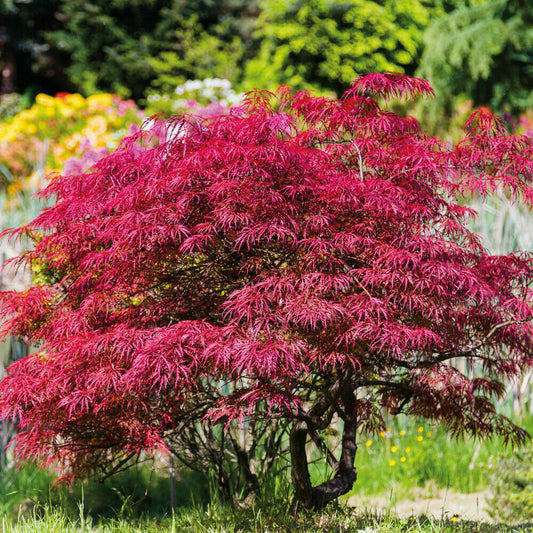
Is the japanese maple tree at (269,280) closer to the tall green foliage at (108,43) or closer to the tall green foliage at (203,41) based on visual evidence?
the tall green foliage at (203,41)

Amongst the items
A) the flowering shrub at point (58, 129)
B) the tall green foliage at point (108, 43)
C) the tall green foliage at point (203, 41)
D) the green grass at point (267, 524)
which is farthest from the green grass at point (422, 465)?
the tall green foliage at point (108, 43)

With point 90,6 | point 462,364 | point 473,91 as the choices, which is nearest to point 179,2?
point 90,6

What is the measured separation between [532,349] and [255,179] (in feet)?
5.27

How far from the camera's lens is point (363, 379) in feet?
10.8

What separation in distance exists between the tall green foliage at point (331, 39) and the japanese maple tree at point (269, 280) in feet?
33.7

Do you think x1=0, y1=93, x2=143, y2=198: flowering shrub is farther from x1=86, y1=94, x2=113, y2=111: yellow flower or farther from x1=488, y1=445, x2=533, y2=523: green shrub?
x1=488, y1=445, x2=533, y2=523: green shrub

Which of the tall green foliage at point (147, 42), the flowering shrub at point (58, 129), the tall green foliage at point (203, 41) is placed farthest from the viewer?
the tall green foliage at point (147, 42)

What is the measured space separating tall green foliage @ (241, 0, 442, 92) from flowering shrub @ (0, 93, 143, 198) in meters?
3.73

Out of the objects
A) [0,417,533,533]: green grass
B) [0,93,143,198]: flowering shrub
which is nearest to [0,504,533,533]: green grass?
[0,417,533,533]: green grass

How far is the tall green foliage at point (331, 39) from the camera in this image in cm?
1317

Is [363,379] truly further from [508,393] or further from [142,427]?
[508,393]

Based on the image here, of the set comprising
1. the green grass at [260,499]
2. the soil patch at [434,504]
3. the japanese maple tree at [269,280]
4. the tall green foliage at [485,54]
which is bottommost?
the soil patch at [434,504]

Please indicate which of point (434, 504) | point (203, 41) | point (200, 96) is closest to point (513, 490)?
point (434, 504)

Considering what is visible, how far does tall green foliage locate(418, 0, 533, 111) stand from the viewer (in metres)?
9.84
